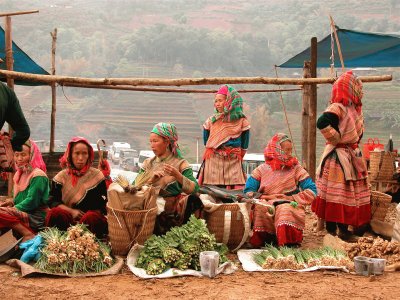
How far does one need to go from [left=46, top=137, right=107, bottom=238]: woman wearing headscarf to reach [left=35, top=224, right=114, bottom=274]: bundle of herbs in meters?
0.53

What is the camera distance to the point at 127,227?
197 inches

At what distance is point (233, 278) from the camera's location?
180 inches

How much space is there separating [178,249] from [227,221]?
716 millimetres

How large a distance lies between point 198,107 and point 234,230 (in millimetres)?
29661

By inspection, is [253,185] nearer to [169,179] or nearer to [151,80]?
[169,179]

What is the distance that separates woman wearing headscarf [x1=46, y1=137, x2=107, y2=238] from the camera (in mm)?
5316

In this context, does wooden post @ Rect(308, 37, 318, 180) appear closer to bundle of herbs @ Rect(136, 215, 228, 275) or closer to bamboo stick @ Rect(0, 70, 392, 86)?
bamboo stick @ Rect(0, 70, 392, 86)

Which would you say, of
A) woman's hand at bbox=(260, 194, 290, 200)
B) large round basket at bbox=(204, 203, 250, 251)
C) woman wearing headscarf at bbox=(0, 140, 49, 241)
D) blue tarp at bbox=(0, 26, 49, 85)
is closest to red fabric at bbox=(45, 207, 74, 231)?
woman wearing headscarf at bbox=(0, 140, 49, 241)

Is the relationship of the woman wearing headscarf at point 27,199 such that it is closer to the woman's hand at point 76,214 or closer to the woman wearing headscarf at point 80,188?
the woman wearing headscarf at point 80,188

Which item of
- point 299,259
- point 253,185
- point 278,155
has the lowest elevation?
point 299,259

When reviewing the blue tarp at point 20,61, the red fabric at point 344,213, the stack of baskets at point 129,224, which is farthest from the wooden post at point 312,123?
the blue tarp at point 20,61

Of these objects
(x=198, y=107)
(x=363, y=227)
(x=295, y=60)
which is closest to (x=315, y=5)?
(x=198, y=107)

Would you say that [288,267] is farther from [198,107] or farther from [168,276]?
[198,107]

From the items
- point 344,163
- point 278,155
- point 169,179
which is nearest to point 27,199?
point 169,179
